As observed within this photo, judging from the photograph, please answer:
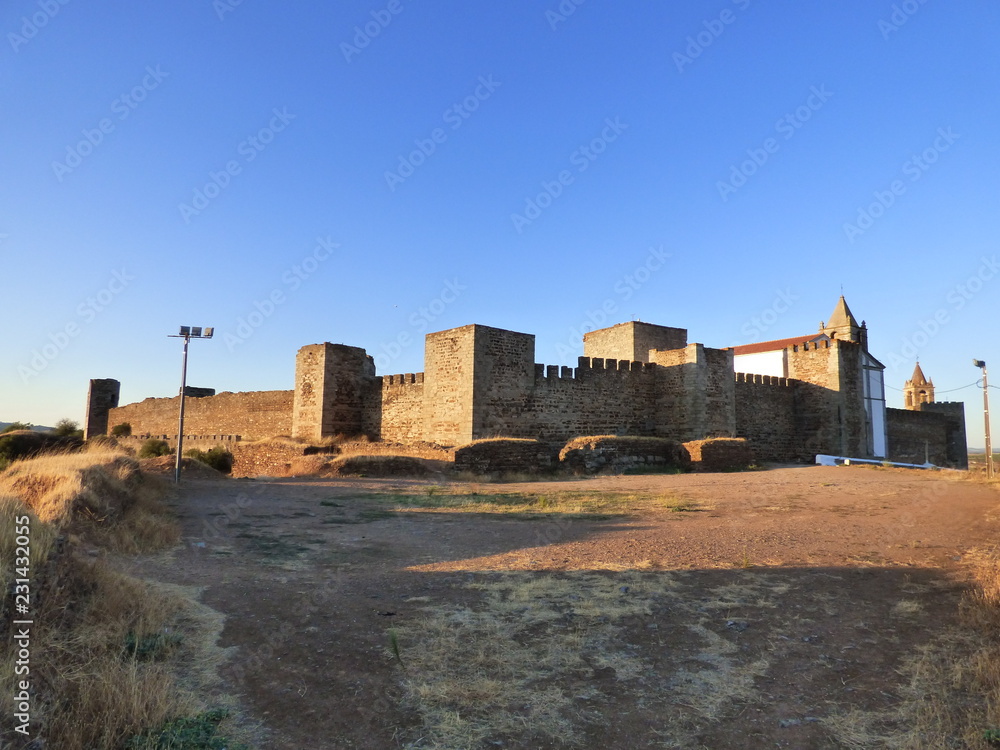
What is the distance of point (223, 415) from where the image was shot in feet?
100

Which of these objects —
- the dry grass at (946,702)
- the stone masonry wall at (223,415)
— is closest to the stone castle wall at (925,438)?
the stone masonry wall at (223,415)

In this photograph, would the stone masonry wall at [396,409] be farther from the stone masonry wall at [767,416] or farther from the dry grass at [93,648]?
the dry grass at [93,648]

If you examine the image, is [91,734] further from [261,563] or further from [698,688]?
[261,563]

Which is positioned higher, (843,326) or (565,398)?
(843,326)

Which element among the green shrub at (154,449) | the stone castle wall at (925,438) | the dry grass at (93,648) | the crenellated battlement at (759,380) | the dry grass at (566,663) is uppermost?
the crenellated battlement at (759,380)

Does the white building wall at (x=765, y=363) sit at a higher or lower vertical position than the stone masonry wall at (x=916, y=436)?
higher

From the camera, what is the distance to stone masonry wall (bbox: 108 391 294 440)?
92.6 feet

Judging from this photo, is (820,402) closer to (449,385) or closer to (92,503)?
(449,385)

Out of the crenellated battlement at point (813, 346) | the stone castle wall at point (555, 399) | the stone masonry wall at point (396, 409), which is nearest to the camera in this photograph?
the stone castle wall at point (555, 399)

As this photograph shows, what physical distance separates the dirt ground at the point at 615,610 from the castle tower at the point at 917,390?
63577 mm

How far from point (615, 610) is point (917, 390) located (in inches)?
2801

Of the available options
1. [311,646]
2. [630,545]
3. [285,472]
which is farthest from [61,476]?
[285,472]

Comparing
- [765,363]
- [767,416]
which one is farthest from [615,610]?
[765,363]

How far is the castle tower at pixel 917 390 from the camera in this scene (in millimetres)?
60844
